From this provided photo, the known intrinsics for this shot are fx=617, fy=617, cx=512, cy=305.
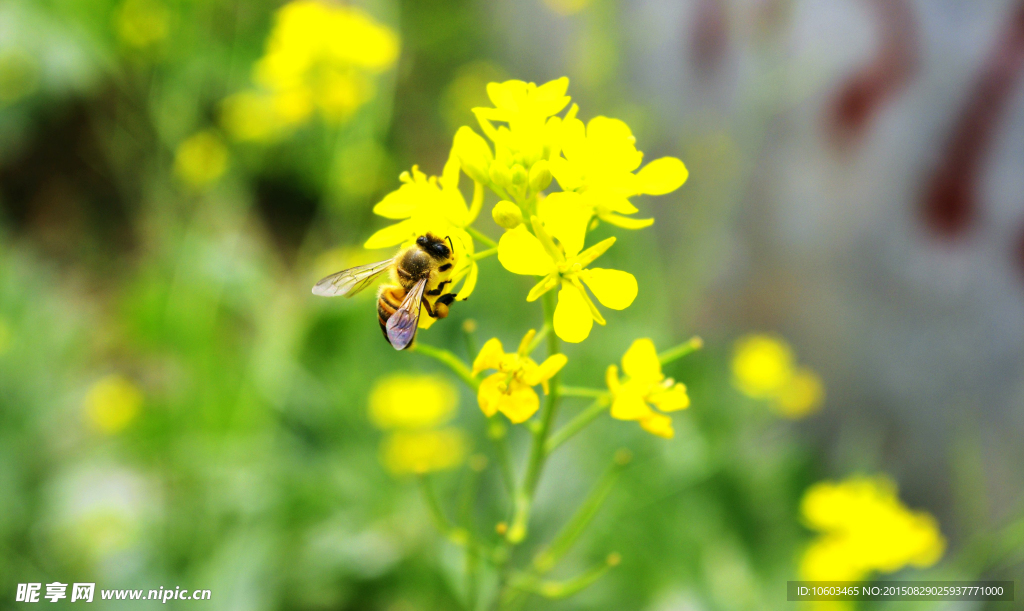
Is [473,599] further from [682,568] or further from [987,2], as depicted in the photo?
[987,2]

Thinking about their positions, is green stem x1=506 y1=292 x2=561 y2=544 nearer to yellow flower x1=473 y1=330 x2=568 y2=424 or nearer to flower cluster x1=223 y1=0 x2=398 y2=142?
yellow flower x1=473 y1=330 x2=568 y2=424

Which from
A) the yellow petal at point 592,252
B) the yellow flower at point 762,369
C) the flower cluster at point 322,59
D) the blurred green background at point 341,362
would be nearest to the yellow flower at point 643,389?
the yellow petal at point 592,252

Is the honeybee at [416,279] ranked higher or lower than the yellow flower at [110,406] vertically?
lower

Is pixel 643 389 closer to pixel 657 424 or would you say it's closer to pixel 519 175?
pixel 657 424

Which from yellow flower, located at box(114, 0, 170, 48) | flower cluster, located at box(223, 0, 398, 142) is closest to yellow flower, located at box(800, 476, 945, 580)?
flower cluster, located at box(223, 0, 398, 142)

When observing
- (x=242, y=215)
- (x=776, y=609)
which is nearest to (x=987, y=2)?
(x=776, y=609)

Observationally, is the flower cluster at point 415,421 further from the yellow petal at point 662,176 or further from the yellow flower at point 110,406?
the yellow petal at point 662,176

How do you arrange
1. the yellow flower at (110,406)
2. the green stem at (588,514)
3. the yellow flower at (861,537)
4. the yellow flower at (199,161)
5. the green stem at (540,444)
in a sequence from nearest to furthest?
1. the green stem at (540,444)
2. the green stem at (588,514)
3. the yellow flower at (861,537)
4. the yellow flower at (110,406)
5. the yellow flower at (199,161)
